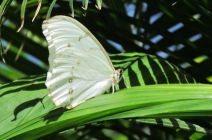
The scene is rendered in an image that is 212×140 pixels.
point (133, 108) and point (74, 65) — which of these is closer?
point (133, 108)

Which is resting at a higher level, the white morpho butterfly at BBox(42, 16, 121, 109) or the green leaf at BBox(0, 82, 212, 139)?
the white morpho butterfly at BBox(42, 16, 121, 109)

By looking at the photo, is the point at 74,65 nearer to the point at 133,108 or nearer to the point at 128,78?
→ the point at 128,78

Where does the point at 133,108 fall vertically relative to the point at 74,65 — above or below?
below

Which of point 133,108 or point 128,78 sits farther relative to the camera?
point 128,78

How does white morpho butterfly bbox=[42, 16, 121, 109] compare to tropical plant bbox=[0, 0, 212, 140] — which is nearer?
tropical plant bbox=[0, 0, 212, 140]

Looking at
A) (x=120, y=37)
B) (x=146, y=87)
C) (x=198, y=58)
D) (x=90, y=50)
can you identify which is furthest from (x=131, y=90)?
(x=198, y=58)

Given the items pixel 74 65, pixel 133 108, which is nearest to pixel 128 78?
pixel 74 65
